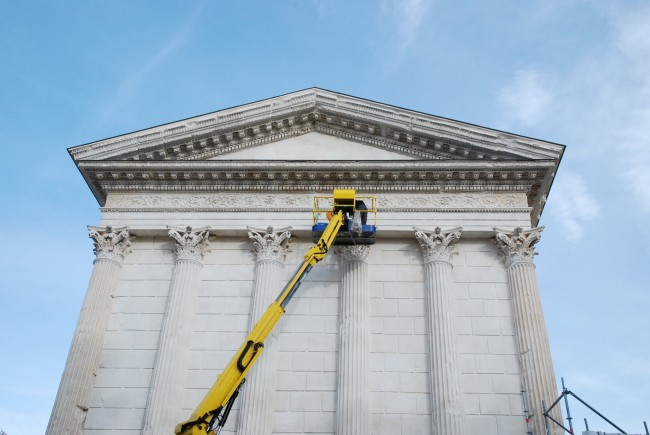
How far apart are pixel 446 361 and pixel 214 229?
8251 mm

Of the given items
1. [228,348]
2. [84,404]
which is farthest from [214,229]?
[84,404]

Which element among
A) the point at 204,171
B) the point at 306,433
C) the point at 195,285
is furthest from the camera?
the point at 204,171

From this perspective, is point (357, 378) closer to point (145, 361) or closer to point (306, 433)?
point (306, 433)

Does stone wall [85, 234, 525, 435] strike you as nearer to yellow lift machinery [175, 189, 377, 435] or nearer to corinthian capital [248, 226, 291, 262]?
corinthian capital [248, 226, 291, 262]

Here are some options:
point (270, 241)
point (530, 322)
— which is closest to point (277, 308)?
point (270, 241)

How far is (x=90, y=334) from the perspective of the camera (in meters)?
17.8

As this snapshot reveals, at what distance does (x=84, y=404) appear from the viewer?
1698 centimetres

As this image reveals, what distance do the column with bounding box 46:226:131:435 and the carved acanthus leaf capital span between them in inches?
277

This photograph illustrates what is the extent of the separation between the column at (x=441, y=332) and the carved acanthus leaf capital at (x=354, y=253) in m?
1.75

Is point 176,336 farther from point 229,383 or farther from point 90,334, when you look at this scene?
point 229,383

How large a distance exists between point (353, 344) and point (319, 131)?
793 cm

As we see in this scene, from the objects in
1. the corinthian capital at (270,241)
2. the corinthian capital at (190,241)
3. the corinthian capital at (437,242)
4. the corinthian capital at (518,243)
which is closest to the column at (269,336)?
the corinthian capital at (270,241)

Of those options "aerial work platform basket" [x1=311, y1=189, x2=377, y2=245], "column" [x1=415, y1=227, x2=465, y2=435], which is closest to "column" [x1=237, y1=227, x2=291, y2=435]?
"aerial work platform basket" [x1=311, y1=189, x2=377, y2=245]

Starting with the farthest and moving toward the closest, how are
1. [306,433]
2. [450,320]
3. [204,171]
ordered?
1. [204,171]
2. [450,320]
3. [306,433]
